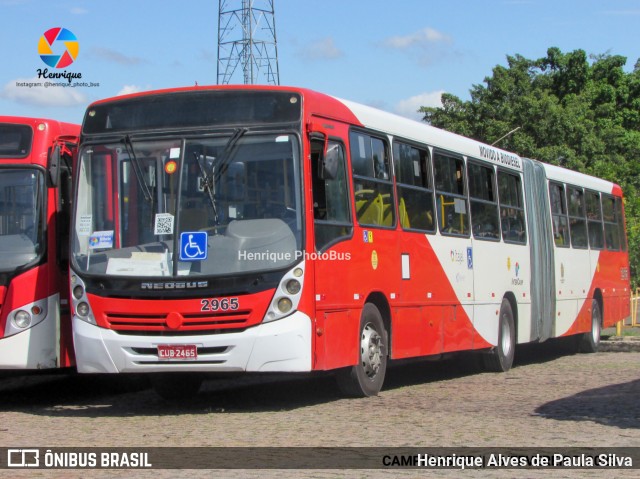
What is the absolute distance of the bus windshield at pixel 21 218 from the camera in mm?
12344

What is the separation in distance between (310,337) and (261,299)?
59 centimetres

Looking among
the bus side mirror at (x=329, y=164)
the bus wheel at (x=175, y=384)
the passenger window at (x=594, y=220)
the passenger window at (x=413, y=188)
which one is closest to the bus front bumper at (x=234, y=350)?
the bus side mirror at (x=329, y=164)

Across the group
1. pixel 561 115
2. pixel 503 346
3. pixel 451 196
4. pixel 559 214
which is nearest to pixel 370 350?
pixel 451 196

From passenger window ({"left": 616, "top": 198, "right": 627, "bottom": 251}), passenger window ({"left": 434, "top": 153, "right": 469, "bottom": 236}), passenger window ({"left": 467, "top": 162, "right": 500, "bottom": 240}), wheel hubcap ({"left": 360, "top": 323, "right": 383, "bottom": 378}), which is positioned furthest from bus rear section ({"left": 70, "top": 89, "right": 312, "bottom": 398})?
passenger window ({"left": 616, "top": 198, "right": 627, "bottom": 251})

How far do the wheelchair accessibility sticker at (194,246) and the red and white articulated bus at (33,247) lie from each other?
180 cm

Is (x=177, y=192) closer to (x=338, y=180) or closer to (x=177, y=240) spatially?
(x=177, y=240)

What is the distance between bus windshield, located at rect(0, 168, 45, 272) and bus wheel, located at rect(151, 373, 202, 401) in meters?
1.96

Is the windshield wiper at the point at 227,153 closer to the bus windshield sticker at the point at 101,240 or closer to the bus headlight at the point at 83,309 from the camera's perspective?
the bus windshield sticker at the point at 101,240

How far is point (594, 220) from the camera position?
23.2m

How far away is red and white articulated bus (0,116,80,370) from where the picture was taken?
1223 centimetres

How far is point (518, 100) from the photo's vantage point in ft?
151

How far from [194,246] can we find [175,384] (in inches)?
97.4

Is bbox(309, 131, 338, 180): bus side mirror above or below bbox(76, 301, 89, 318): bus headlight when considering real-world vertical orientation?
above

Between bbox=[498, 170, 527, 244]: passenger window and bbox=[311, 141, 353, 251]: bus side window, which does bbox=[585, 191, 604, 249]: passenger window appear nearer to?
bbox=[498, 170, 527, 244]: passenger window
